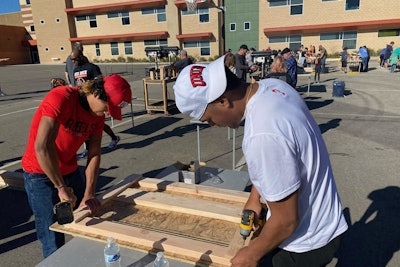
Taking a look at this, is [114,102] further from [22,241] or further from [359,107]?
[359,107]

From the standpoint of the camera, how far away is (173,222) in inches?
91.1

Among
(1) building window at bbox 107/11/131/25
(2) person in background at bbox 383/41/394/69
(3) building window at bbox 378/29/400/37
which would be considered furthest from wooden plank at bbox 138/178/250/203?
(1) building window at bbox 107/11/131/25

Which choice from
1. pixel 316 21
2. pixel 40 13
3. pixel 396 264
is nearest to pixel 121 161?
pixel 396 264

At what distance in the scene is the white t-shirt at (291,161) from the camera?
125 centimetres

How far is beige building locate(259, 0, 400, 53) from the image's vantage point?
28531 mm

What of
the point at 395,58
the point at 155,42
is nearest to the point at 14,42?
the point at 155,42

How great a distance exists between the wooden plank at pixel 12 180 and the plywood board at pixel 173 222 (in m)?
3.29

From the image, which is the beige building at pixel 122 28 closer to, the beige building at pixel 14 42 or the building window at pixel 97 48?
the building window at pixel 97 48

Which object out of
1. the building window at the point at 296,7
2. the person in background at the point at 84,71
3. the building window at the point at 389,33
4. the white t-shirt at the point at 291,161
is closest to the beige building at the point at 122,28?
the building window at the point at 296,7

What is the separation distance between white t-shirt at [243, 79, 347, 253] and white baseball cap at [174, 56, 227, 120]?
18 cm

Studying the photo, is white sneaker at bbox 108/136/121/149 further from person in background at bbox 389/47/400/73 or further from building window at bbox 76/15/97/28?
building window at bbox 76/15/97/28

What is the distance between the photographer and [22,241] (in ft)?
12.4

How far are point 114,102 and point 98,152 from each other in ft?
2.61

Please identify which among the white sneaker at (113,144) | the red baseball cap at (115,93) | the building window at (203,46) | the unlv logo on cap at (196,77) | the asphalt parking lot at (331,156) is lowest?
the asphalt parking lot at (331,156)
